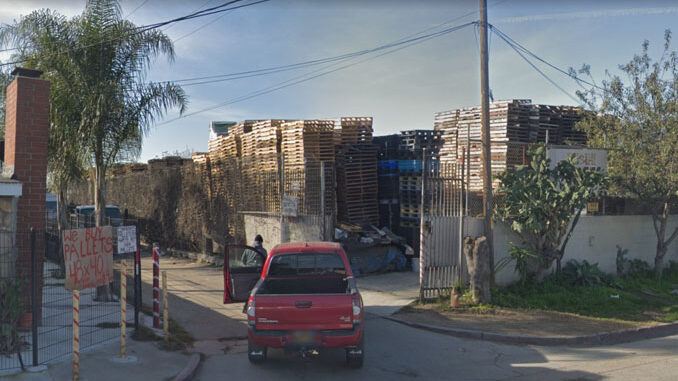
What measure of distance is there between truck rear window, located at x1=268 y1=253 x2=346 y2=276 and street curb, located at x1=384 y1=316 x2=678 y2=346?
2.67 meters

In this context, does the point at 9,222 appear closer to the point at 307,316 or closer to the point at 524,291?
the point at 307,316

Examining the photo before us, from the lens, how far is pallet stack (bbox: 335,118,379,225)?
1747 cm

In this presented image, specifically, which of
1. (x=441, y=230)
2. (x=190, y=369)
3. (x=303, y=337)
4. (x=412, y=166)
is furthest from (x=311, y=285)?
(x=412, y=166)

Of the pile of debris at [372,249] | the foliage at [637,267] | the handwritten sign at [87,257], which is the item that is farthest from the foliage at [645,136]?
the handwritten sign at [87,257]

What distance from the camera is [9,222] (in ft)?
26.7

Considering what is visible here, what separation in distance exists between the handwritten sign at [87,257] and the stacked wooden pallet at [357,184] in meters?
9.87

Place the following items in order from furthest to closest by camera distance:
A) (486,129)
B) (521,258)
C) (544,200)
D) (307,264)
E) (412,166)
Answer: (412,166) → (521,258) → (486,129) → (544,200) → (307,264)

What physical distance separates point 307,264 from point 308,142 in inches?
325

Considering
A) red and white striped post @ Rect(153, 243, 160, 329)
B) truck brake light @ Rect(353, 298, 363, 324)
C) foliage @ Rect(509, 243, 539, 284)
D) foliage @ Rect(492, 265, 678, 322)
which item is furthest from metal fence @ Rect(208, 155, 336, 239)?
truck brake light @ Rect(353, 298, 363, 324)

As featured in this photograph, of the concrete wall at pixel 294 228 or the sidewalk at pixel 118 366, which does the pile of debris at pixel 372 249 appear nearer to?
the concrete wall at pixel 294 228

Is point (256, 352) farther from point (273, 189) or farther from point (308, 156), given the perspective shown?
point (308, 156)

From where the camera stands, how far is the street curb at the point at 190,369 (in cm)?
699

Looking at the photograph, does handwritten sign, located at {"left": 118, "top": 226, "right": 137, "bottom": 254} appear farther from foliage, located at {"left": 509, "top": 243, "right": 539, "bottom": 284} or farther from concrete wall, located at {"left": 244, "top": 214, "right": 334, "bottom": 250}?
foliage, located at {"left": 509, "top": 243, "right": 539, "bottom": 284}

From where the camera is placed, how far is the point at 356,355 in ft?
24.4
